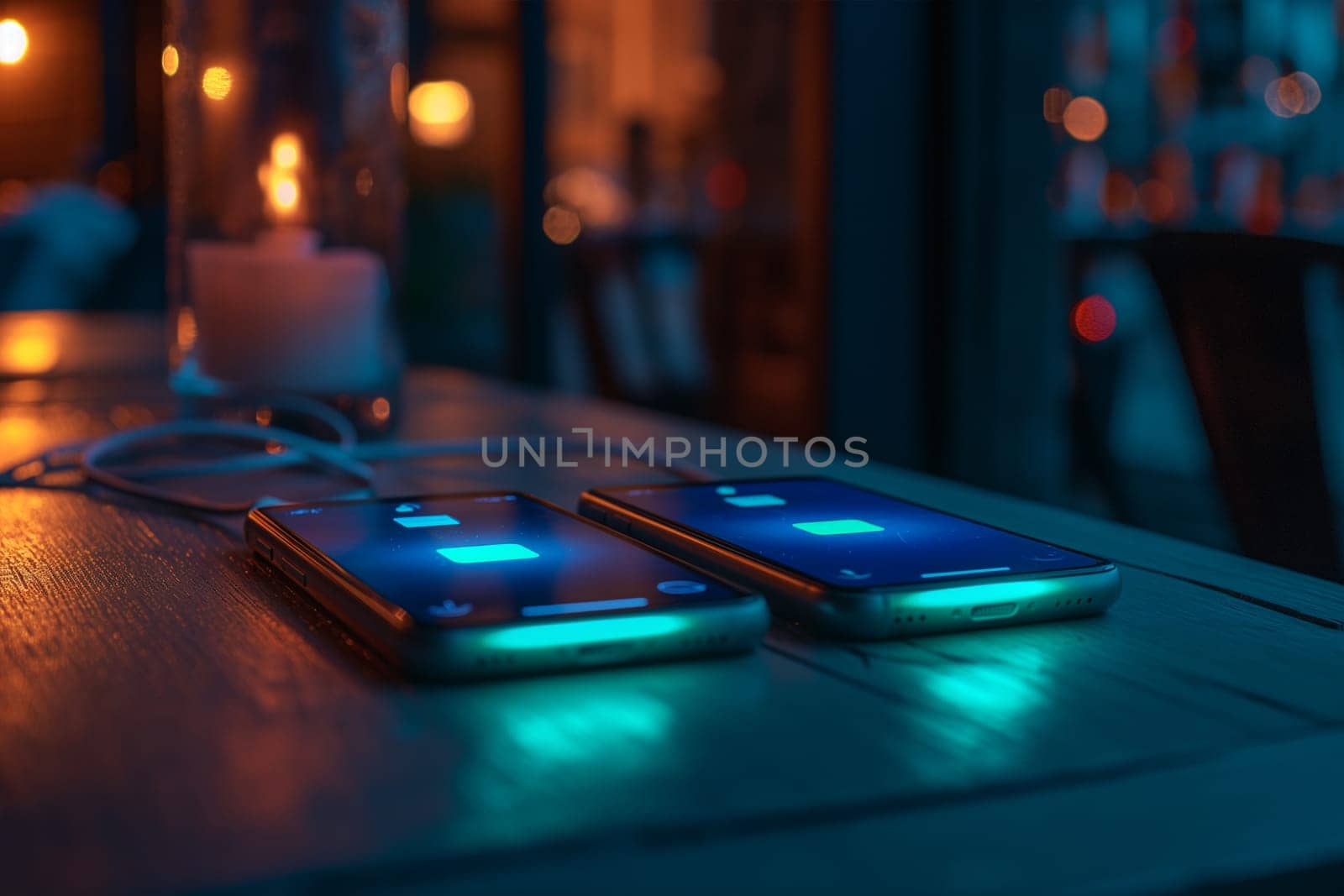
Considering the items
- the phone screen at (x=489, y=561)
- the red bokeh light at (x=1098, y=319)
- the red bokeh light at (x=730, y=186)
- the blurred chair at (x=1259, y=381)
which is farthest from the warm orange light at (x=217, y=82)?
the red bokeh light at (x=730, y=186)

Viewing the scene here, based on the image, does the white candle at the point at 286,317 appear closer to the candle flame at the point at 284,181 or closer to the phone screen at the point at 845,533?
the candle flame at the point at 284,181

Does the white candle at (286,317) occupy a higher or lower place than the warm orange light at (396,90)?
lower

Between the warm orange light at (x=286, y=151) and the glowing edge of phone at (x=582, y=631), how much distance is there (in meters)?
0.60

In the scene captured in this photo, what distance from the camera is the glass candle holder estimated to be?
84 cm

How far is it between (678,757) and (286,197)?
0.66 meters

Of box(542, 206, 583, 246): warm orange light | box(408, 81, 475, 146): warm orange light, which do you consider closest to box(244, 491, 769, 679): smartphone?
box(408, 81, 475, 146): warm orange light

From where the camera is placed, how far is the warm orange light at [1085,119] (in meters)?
4.71

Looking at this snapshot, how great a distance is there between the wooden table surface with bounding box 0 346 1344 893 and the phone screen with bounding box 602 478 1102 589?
0.02m

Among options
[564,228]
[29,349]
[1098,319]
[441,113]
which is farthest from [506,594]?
[441,113]

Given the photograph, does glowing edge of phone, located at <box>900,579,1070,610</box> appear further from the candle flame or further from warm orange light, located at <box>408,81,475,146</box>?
warm orange light, located at <box>408,81,475,146</box>

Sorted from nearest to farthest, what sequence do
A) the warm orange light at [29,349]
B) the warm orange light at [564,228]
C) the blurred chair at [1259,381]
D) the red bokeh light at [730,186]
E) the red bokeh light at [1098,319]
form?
the blurred chair at [1259,381] → the warm orange light at [29,349] → the red bokeh light at [1098,319] → the red bokeh light at [730,186] → the warm orange light at [564,228]

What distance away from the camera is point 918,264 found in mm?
2369

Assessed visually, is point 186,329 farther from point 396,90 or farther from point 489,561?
point 489,561

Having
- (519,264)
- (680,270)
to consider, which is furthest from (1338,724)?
(680,270)
